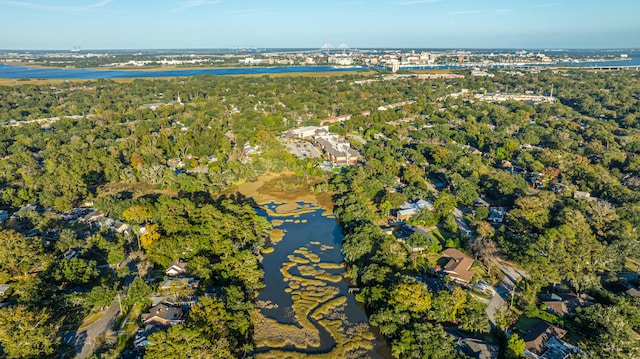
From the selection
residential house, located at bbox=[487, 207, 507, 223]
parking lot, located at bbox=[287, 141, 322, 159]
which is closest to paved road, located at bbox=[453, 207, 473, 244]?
residential house, located at bbox=[487, 207, 507, 223]

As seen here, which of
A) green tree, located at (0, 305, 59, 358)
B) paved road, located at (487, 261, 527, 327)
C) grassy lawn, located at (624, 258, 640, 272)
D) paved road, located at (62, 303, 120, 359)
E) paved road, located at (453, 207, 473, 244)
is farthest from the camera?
paved road, located at (453, 207, 473, 244)

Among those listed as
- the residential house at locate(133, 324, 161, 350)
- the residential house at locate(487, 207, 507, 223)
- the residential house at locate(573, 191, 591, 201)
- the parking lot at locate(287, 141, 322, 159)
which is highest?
the parking lot at locate(287, 141, 322, 159)

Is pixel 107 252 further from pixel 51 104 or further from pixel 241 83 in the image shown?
pixel 241 83

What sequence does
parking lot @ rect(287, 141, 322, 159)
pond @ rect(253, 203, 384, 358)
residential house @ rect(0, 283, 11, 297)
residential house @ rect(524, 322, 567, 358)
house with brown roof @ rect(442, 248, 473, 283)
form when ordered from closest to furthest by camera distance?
residential house @ rect(524, 322, 567, 358), pond @ rect(253, 203, 384, 358), residential house @ rect(0, 283, 11, 297), house with brown roof @ rect(442, 248, 473, 283), parking lot @ rect(287, 141, 322, 159)

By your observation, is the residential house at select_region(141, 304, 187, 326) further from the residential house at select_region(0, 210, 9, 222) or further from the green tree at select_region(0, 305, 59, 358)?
the residential house at select_region(0, 210, 9, 222)

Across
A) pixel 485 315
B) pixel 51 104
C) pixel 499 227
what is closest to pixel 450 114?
pixel 499 227

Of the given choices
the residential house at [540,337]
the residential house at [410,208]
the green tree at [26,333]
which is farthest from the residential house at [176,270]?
the residential house at [540,337]

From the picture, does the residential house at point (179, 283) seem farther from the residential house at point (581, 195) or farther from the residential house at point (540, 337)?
the residential house at point (581, 195)
